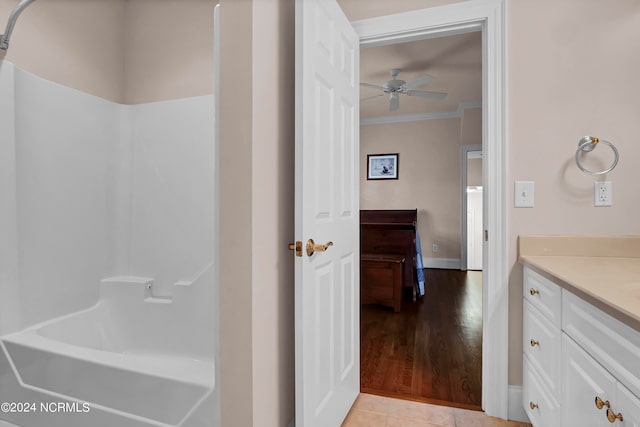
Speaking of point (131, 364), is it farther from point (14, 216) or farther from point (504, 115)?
point (504, 115)

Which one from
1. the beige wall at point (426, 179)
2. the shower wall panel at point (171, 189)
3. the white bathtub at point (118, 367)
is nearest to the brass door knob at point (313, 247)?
the white bathtub at point (118, 367)

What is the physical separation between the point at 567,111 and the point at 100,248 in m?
2.85

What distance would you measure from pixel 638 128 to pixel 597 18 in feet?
1.81

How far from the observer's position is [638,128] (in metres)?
1.60

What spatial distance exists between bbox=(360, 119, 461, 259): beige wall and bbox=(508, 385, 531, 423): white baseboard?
14.8ft

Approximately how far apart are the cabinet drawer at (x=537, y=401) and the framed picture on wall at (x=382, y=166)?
4970mm

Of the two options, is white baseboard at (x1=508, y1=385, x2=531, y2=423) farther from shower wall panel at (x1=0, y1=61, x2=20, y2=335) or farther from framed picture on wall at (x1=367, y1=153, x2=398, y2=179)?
framed picture on wall at (x1=367, y1=153, x2=398, y2=179)

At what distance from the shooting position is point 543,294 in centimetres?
136

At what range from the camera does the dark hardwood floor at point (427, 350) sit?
203cm

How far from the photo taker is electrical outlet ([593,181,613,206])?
163cm

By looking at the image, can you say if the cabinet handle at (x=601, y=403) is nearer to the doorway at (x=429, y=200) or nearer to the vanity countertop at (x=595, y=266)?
the vanity countertop at (x=595, y=266)

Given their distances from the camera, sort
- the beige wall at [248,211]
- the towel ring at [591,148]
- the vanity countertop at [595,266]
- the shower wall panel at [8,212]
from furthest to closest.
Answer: the shower wall panel at [8,212] → the towel ring at [591,148] → the beige wall at [248,211] → the vanity countertop at [595,266]

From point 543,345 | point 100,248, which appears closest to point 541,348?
point 543,345

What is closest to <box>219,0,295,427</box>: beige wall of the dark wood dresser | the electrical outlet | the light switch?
the light switch
